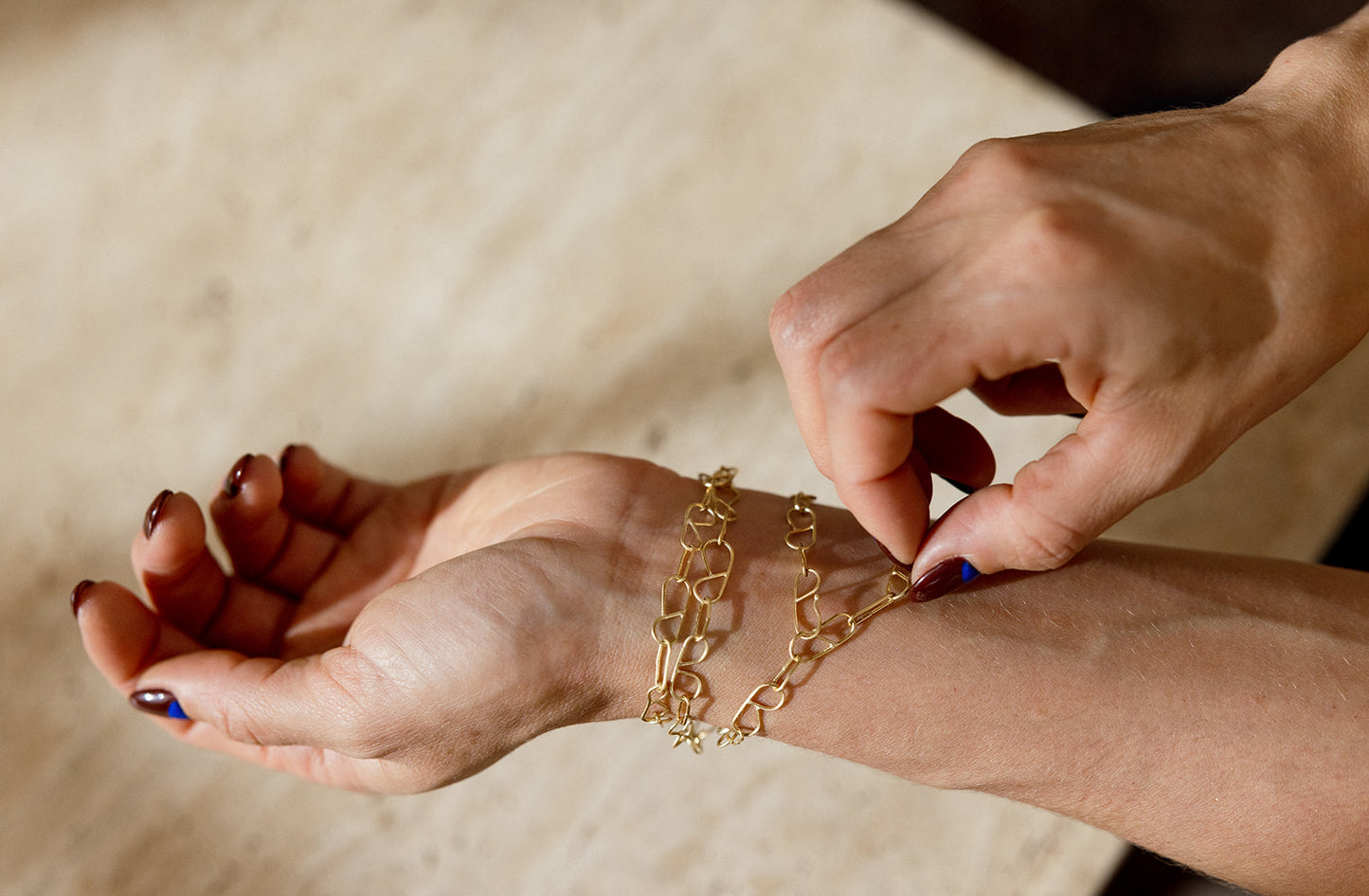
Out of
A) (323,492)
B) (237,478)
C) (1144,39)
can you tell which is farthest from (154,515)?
(1144,39)

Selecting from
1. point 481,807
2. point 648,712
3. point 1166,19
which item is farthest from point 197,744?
point 1166,19

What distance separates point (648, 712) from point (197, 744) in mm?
574

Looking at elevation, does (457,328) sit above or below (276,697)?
above

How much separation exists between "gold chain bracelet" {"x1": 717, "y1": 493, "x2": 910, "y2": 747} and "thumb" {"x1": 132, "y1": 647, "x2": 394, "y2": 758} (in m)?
0.35

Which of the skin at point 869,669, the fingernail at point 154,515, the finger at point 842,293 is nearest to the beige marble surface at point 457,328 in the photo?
the skin at point 869,669

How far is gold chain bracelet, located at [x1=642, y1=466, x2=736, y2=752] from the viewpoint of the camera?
98 cm

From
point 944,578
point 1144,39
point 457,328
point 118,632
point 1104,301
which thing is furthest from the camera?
point 1144,39

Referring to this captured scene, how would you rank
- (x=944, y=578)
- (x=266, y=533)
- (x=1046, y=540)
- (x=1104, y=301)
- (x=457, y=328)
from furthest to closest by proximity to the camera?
(x=457, y=328) < (x=266, y=533) < (x=944, y=578) < (x=1046, y=540) < (x=1104, y=301)

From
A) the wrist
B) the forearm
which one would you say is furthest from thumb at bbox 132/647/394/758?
the wrist

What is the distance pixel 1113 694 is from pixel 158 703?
97 centimetres

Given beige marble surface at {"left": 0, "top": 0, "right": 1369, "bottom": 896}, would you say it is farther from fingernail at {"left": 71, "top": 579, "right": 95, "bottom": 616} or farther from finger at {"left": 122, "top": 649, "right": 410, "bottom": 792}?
fingernail at {"left": 71, "top": 579, "right": 95, "bottom": 616}

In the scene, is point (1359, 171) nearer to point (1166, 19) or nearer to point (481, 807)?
point (481, 807)

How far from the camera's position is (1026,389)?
37.7 inches

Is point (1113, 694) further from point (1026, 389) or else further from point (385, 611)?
point (385, 611)
